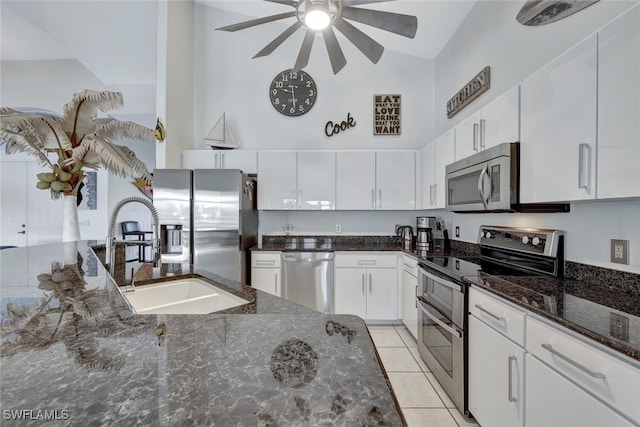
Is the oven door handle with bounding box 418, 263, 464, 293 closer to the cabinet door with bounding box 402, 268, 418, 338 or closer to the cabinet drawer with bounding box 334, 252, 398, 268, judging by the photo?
the cabinet door with bounding box 402, 268, 418, 338

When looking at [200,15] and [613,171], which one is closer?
[613,171]

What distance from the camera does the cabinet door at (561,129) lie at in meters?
1.31

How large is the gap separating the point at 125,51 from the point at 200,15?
142 cm

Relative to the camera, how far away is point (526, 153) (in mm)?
1711

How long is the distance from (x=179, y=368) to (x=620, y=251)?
199 centimetres

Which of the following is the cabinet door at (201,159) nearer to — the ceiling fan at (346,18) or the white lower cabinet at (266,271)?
the white lower cabinet at (266,271)

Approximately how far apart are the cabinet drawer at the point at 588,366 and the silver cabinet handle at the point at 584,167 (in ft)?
2.10

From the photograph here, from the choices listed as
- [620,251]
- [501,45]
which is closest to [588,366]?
[620,251]

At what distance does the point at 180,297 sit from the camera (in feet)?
5.08

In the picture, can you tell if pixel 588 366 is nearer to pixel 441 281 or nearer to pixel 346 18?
pixel 441 281

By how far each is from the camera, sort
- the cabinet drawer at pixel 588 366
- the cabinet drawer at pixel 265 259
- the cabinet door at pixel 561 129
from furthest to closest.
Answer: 1. the cabinet drawer at pixel 265 259
2. the cabinet door at pixel 561 129
3. the cabinet drawer at pixel 588 366

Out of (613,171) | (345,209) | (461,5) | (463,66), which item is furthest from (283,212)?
(613,171)

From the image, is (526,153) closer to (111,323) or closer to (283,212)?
(111,323)

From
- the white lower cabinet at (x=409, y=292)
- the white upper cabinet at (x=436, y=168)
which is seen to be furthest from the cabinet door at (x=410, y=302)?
the white upper cabinet at (x=436, y=168)
